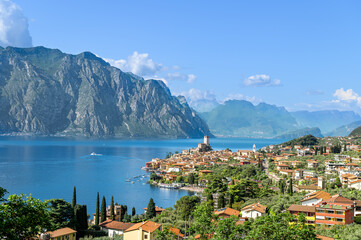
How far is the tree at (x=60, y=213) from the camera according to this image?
30.0 m

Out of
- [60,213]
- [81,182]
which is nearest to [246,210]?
[60,213]

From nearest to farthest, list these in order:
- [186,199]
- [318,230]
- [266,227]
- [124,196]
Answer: [266,227]
[318,230]
[186,199]
[124,196]

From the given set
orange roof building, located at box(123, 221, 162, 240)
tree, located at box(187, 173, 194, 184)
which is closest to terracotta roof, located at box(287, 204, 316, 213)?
orange roof building, located at box(123, 221, 162, 240)

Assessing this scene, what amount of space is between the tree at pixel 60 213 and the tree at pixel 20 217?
19.2 meters

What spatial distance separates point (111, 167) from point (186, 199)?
6484 centimetres

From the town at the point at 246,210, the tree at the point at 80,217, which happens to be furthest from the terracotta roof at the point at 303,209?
the tree at the point at 80,217

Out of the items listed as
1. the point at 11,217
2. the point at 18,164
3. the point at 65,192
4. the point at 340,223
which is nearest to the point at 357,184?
the point at 340,223

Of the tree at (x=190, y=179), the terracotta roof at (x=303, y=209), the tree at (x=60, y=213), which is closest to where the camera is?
the terracotta roof at (x=303, y=209)

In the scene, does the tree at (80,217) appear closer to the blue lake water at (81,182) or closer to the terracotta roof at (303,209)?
the blue lake water at (81,182)

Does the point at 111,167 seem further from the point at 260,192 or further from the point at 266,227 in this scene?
the point at 266,227

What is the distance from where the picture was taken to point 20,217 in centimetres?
1140

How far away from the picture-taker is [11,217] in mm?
11258

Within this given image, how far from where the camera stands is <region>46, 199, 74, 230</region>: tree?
2995 centimetres

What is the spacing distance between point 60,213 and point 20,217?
67.1 feet
